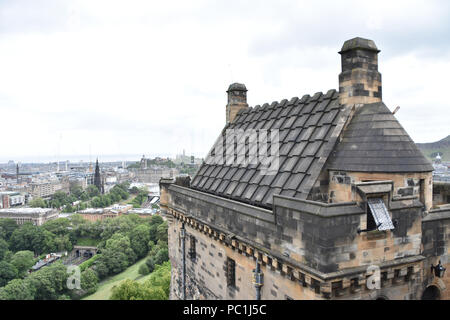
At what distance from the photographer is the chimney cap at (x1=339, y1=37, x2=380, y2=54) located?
1188 cm

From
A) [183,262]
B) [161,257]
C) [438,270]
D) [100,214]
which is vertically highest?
[438,270]

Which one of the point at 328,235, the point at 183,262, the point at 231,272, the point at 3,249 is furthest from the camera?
the point at 3,249

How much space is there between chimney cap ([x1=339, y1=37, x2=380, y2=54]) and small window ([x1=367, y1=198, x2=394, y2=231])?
6093 mm

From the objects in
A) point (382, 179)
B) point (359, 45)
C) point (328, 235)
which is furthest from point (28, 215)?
point (328, 235)

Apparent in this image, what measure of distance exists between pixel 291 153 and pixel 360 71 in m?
4.17

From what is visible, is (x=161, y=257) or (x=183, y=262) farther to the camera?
(x=161, y=257)

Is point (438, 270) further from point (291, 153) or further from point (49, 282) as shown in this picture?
point (49, 282)

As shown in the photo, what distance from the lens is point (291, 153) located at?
540 inches

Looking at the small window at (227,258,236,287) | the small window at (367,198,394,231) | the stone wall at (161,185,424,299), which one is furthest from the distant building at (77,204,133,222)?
the small window at (367,198,394,231)

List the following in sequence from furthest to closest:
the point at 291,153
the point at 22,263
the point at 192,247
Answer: the point at 22,263 → the point at 192,247 → the point at 291,153

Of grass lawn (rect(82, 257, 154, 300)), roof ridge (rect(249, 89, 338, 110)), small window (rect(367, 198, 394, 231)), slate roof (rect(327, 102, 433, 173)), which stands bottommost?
grass lawn (rect(82, 257, 154, 300))

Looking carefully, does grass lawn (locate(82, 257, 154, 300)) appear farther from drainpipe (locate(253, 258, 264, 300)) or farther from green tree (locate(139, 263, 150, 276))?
drainpipe (locate(253, 258, 264, 300))

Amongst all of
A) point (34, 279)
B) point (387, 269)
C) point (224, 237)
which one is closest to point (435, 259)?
point (387, 269)

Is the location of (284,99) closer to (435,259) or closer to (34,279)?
(435,259)
